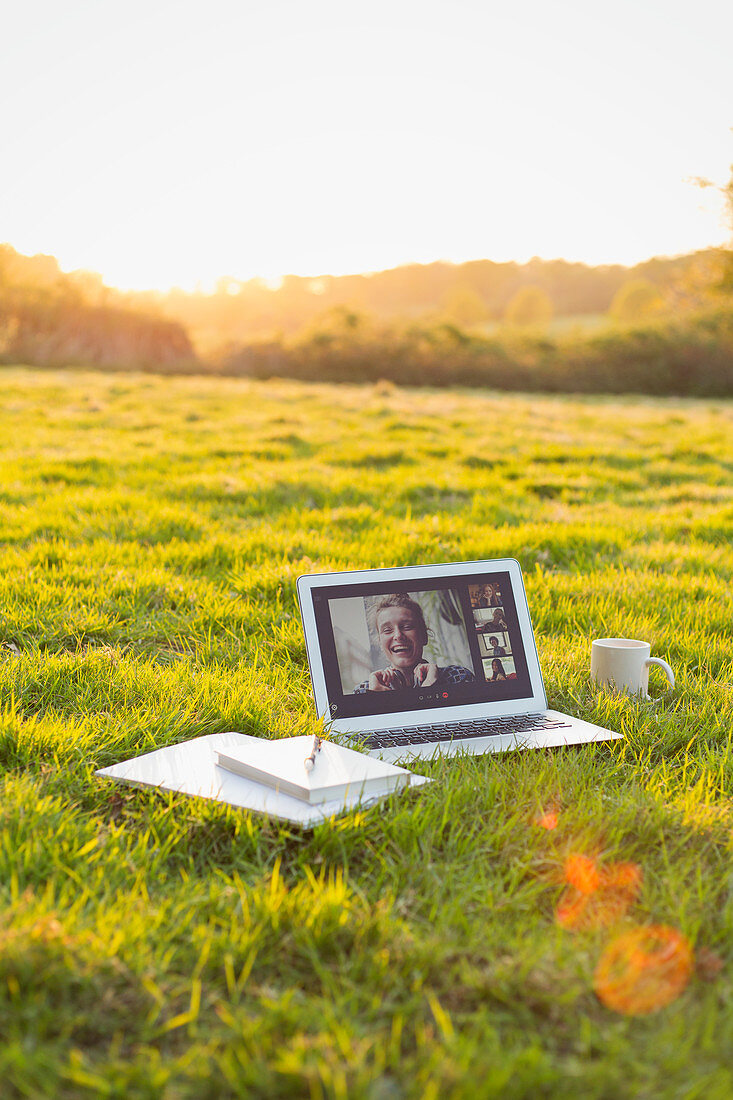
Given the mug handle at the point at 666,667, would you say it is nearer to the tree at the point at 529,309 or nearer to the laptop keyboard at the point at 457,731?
the laptop keyboard at the point at 457,731

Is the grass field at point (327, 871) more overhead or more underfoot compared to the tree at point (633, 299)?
more underfoot

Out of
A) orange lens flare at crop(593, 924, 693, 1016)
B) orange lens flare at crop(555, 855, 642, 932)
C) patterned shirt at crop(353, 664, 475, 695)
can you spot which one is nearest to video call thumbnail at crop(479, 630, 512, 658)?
patterned shirt at crop(353, 664, 475, 695)

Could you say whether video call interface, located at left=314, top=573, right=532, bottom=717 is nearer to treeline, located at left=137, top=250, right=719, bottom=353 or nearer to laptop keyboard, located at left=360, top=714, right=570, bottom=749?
laptop keyboard, located at left=360, top=714, right=570, bottom=749

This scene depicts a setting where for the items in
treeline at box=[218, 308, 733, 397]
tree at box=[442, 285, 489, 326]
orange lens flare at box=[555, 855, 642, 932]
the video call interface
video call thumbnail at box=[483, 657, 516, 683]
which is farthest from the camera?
tree at box=[442, 285, 489, 326]

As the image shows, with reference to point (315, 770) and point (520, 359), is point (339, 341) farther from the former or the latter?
point (315, 770)

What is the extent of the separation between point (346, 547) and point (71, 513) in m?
2.55

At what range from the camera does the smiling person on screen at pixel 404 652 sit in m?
3.29

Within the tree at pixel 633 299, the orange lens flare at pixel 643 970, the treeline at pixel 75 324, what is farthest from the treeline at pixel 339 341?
the orange lens flare at pixel 643 970

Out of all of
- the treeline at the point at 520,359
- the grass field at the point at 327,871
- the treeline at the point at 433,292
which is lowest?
the grass field at the point at 327,871

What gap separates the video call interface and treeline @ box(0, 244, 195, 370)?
1067 inches

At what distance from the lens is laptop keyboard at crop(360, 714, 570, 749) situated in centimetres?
312

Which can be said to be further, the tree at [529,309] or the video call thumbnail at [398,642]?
the tree at [529,309]

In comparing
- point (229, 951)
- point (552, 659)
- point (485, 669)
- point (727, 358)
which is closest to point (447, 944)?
point (229, 951)

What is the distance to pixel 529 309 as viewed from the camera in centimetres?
5862
